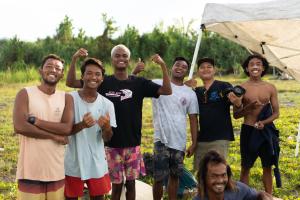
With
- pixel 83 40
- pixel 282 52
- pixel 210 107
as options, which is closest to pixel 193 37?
pixel 83 40

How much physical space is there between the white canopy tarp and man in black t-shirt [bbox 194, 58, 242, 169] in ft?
1.91

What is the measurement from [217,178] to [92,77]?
142 cm

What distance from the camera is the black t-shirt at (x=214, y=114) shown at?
173 inches

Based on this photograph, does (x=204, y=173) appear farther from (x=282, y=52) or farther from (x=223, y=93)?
(x=282, y=52)

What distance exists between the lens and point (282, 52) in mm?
6125

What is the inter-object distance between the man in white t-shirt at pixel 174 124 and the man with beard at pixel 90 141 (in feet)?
2.48

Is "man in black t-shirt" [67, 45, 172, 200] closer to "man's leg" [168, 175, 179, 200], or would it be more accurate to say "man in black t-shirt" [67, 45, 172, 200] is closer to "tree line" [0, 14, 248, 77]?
"man's leg" [168, 175, 179, 200]

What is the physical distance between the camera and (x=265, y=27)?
215 inches

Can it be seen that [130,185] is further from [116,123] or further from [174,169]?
[116,123]

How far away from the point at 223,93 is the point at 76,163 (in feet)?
5.50

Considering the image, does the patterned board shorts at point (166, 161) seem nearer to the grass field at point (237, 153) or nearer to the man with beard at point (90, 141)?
the man with beard at point (90, 141)

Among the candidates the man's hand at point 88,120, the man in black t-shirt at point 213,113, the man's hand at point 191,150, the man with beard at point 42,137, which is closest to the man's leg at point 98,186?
the man with beard at point 42,137

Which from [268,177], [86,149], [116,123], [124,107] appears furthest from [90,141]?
[268,177]

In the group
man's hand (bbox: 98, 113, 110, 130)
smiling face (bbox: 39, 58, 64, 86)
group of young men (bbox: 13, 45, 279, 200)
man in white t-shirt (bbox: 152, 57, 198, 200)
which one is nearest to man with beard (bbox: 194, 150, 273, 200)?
group of young men (bbox: 13, 45, 279, 200)
